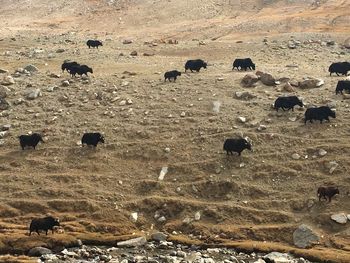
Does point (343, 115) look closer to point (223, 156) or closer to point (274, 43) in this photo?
point (223, 156)

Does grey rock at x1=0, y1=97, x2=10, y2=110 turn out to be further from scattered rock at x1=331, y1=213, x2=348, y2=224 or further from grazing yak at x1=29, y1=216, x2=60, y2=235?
scattered rock at x1=331, y1=213, x2=348, y2=224

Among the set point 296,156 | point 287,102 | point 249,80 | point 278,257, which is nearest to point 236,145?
point 296,156

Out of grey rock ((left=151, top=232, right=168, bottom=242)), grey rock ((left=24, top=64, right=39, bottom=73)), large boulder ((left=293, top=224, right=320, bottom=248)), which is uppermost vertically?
grey rock ((left=24, top=64, right=39, bottom=73))

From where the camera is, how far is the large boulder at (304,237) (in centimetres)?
→ 1622

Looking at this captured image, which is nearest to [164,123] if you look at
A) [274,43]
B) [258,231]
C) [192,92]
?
[192,92]

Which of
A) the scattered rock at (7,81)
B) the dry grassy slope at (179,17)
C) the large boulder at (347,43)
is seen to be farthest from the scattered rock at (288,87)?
the dry grassy slope at (179,17)

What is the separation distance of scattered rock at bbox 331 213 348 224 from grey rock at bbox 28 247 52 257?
8.11 metres

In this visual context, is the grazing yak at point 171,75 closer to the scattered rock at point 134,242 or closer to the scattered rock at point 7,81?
the scattered rock at point 7,81

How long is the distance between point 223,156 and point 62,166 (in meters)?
5.48

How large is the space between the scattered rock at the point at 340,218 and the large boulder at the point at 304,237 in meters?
0.84

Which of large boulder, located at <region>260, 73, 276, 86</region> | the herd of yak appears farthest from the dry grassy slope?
large boulder, located at <region>260, 73, 276, 86</region>

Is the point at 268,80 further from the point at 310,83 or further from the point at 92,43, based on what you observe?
the point at 92,43

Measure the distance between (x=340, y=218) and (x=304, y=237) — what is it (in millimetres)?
1273

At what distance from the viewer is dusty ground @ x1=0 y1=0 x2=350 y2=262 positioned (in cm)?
1712
